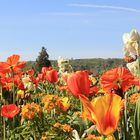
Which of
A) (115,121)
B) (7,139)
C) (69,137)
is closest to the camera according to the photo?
(115,121)

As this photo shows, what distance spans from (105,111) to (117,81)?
3.56 ft

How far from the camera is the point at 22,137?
Result: 461cm

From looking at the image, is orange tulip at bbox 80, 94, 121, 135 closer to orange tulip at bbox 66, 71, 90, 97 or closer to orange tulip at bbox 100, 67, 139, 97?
orange tulip at bbox 100, 67, 139, 97

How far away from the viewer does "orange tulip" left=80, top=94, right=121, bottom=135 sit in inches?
91.8

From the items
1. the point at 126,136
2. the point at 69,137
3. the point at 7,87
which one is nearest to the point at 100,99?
the point at 126,136

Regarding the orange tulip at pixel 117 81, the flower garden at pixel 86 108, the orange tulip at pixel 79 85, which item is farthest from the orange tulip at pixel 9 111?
the orange tulip at pixel 117 81

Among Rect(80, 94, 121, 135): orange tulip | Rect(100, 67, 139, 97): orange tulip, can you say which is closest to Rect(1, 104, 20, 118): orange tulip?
Rect(100, 67, 139, 97): orange tulip

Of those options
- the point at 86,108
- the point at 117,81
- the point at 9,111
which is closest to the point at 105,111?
the point at 86,108

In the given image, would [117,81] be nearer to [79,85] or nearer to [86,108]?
[79,85]

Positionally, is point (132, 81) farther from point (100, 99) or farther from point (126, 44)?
point (100, 99)

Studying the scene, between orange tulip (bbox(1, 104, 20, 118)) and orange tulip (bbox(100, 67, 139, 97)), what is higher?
orange tulip (bbox(100, 67, 139, 97))

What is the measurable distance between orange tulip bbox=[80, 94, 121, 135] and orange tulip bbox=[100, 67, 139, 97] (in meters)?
0.93

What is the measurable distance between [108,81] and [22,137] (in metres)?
1.46

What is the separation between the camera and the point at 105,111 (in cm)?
236
